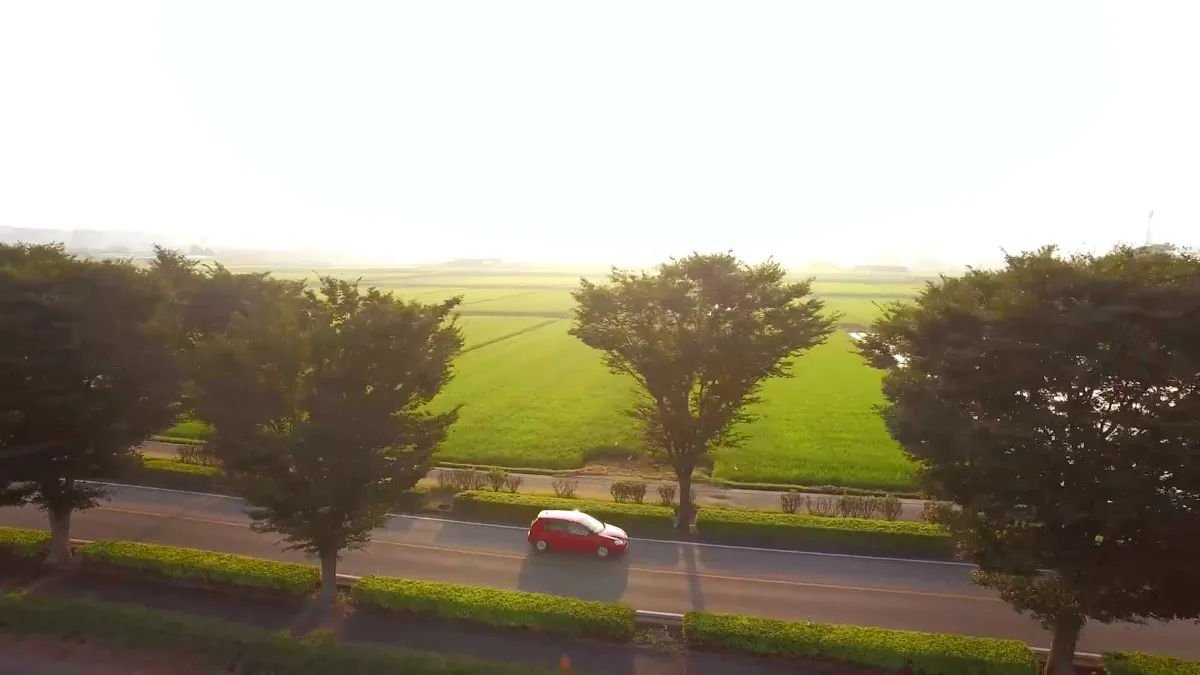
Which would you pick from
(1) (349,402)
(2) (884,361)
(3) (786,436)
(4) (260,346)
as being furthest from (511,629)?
(3) (786,436)

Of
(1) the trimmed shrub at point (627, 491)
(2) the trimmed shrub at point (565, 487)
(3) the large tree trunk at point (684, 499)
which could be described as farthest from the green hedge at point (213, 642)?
(1) the trimmed shrub at point (627, 491)

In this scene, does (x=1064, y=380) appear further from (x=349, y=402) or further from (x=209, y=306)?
(x=209, y=306)

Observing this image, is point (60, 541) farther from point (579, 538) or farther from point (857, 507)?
point (857, 507)

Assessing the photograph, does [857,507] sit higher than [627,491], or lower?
higher

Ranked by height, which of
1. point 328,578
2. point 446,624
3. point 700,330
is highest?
point 700,330

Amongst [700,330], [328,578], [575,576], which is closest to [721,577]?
[575,576]
